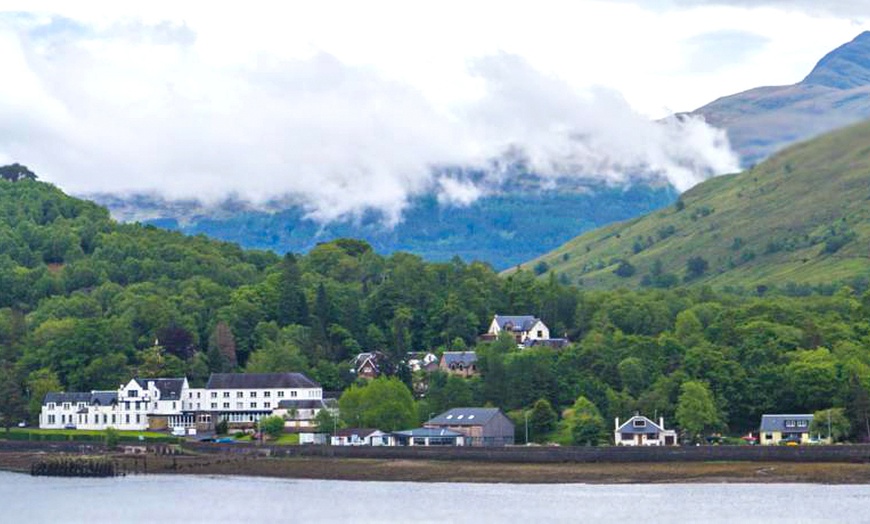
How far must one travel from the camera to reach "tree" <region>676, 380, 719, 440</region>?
13979 cm

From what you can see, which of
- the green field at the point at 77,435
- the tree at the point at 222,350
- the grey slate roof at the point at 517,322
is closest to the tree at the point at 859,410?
the green field at the point at 77,435

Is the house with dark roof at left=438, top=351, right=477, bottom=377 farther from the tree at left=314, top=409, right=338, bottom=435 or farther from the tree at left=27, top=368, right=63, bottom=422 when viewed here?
the tree at left=27, top=368, right=63, bottom=422

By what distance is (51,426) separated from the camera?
172750 millimetres

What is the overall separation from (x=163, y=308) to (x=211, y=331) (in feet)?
19.3

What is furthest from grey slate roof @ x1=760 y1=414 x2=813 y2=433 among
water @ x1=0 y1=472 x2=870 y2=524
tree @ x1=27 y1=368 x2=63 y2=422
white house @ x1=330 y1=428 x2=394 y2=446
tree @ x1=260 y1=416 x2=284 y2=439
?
tree @ x1=27 y1=368 x2=63 y2=422

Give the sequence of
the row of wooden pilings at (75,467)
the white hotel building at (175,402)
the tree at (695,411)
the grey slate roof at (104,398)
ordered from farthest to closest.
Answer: the grey slate roof at (104,398), the white hotel building at (175,402), the row of wooden pilings at (75,467), the tree at (695,411)

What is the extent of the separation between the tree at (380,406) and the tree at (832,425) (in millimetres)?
35644

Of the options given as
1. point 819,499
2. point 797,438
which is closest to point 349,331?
point 797,438

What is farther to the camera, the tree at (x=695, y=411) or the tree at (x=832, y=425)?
the tree at (x=695, y=411)

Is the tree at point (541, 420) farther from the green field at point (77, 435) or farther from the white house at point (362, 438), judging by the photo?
the green field at point (77, 435)

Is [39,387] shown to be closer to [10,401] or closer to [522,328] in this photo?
[10,401]

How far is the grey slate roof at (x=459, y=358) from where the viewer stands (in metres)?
182

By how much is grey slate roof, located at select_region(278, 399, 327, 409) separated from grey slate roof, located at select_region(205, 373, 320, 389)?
6.13 feet

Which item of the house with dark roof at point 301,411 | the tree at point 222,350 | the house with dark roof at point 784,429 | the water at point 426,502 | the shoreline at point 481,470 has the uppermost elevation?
the tree at point 222,350
